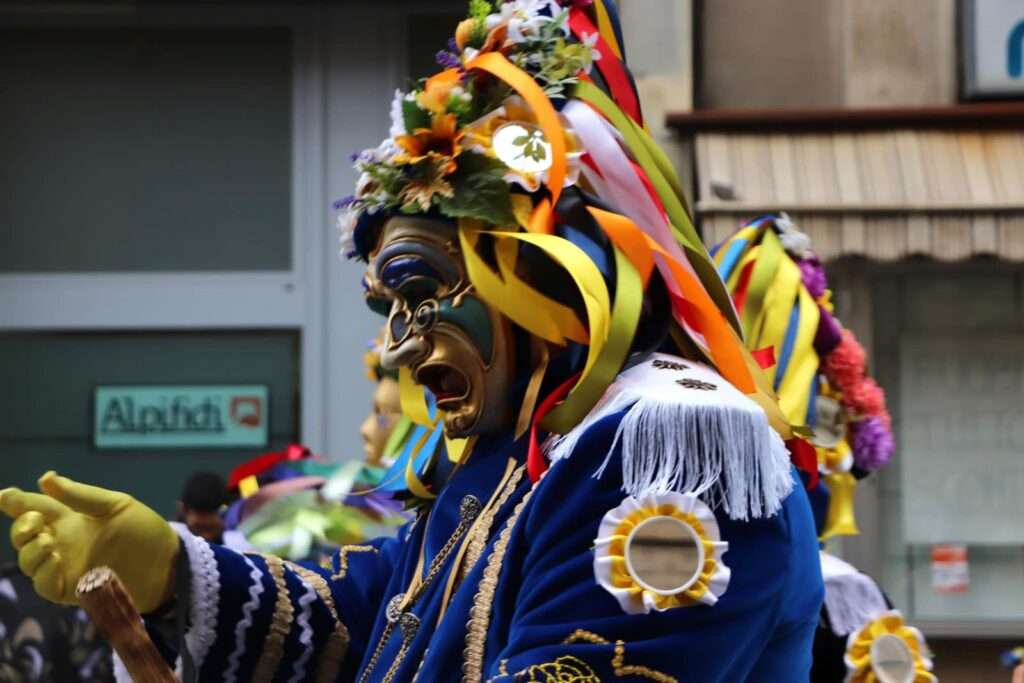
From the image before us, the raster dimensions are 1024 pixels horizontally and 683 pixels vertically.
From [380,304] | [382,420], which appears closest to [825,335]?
[382,420]

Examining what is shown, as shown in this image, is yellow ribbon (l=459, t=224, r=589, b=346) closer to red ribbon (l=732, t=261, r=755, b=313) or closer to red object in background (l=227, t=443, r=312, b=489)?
red ribbon (l=732, t=261, r=755, b=313)

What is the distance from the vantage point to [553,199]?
354 centimetres

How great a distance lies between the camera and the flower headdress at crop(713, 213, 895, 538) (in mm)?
5551

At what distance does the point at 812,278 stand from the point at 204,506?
8.17 ft

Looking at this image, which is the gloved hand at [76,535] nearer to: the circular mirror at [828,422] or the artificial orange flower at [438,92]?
the artificial orange flower at [438,92]

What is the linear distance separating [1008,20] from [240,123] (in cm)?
381

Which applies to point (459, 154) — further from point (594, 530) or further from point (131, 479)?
point (131, 479)

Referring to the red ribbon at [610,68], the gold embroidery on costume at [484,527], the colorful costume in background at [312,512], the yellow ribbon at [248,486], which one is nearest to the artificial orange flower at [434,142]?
the red ribbon at [610,68]

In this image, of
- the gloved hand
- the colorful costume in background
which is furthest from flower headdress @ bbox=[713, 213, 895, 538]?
the gloved hand

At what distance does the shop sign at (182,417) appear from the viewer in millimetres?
9992

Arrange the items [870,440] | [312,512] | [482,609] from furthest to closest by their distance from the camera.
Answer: [312,512], [870,440], [482,609]

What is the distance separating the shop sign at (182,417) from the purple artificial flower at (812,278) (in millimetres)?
4690

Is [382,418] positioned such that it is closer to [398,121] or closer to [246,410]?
[246,410]

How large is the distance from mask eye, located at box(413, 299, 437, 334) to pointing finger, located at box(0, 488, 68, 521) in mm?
719
